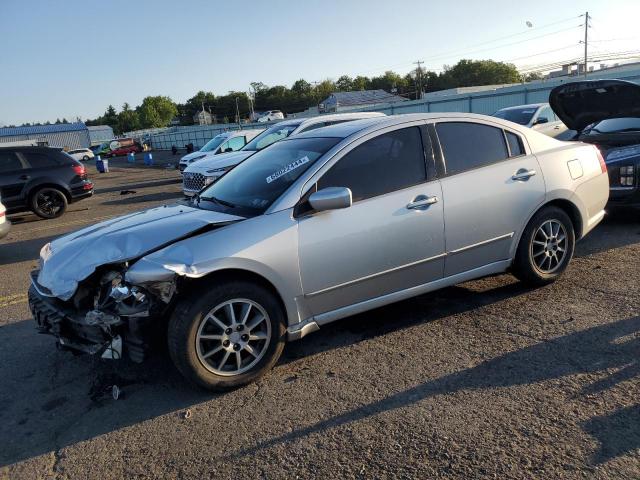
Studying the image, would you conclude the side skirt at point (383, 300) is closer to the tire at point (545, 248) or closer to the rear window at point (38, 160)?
the tire at point (545, 248)

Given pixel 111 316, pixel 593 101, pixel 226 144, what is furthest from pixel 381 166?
pixel 226 144

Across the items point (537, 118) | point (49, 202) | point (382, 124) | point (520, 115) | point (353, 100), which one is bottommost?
point (49, 202)

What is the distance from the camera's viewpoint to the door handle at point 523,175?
4418 mm

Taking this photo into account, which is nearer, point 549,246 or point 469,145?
point 469,145

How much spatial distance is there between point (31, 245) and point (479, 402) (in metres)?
8.55

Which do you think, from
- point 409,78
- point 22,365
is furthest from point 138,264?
point 409,78

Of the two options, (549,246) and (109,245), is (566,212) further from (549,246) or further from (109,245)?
(109,245)

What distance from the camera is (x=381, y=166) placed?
3.96 meters

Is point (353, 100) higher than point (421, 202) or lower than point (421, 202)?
higher

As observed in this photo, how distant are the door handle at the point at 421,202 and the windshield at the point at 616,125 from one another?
4899 mm

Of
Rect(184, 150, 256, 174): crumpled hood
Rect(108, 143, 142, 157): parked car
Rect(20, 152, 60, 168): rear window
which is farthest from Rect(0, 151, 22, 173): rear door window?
Rect(108, 143, 142, 157): parked car

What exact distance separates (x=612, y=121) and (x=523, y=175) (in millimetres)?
4321

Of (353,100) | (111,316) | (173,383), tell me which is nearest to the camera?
(111,316)

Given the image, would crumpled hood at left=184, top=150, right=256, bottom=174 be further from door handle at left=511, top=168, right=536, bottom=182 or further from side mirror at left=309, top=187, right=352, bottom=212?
side mirror at left=309, top=187, right=352, bottom=212
